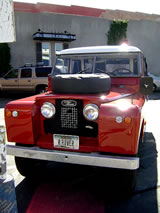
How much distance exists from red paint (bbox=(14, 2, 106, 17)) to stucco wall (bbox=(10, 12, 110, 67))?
1.07 feet

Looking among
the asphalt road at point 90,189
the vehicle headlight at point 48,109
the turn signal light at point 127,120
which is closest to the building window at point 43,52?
the asphalt road at point 90,189

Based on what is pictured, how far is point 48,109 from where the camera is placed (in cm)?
295

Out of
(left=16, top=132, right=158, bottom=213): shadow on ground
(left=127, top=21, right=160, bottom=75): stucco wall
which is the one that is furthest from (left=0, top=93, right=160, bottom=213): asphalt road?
(left=127, top=21, right=160, bottom=75): stucco wall

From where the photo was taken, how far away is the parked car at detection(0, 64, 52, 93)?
36.9 feet

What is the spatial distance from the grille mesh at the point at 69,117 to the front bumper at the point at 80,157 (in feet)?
1.29

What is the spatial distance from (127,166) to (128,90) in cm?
167

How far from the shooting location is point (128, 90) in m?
3.74

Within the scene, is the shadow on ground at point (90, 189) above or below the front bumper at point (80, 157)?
below

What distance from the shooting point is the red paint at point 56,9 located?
15.3 m

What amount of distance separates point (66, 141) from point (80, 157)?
34 cm

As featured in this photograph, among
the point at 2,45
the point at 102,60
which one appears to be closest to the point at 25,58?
the point at 2,45

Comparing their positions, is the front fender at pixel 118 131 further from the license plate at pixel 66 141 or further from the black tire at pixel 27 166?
the black tire at pixel 27 166

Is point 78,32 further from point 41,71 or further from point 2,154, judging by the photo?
point 2,154

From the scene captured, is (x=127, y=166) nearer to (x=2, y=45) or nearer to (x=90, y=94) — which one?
(x=90, y=94)
